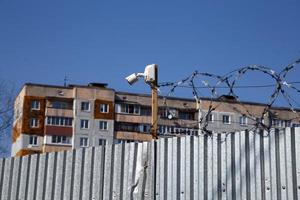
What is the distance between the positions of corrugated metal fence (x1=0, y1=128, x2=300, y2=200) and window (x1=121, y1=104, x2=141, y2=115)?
5440cm

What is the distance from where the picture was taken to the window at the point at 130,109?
207 feet

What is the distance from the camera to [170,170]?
671 centimetres

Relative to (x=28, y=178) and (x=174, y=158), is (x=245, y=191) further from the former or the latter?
(x=28, y=178)

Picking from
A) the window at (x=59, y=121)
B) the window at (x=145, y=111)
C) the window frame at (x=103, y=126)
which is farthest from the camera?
the window at (x=145, y=111)

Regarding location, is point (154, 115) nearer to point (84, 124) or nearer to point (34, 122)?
point (84, 124)

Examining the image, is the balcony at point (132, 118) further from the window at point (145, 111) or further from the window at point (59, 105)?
the window at point (59, 105)

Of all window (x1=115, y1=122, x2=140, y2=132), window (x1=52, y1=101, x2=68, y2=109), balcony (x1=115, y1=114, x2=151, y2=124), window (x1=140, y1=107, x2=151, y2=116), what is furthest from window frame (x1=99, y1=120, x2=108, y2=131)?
window (x1=140, y1=107, x2=151, y2=116)

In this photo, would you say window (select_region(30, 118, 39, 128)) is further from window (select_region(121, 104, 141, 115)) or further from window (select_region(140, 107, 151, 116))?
window (select_region(140, 107, 151, 116))

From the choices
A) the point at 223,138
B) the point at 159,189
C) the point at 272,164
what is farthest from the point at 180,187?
the point at 272,164

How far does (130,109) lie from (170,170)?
56623mm

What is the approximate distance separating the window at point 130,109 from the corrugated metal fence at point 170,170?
54.4m

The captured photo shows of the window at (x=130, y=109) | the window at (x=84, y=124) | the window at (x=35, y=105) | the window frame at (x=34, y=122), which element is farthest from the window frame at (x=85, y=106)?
the window frame at (x=34, y=122)

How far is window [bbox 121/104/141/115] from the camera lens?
6309 centimetres

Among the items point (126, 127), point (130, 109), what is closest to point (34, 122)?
point (126, 127)
